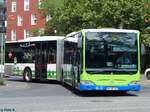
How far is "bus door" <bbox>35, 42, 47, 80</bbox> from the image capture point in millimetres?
34562

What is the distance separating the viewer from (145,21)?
5209 cm

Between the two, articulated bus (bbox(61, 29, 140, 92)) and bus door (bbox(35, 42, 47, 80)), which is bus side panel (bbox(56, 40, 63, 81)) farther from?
articulated bus (bbox(61, 29, 140, 92))

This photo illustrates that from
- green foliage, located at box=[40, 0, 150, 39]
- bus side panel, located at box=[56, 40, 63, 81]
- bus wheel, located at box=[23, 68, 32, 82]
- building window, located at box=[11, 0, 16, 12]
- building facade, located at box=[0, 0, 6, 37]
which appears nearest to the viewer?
bus side panel, located at box=[56, 40, 63, 81]

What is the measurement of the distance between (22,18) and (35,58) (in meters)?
65.0

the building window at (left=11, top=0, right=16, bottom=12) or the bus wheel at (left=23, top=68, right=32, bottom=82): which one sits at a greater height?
the building window at (left=11, top=0, right=16, bottom=12)

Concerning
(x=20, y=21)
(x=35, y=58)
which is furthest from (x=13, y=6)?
(x=35, y=58)

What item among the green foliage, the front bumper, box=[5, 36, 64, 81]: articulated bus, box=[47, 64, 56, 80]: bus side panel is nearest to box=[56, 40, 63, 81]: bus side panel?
box=[5, 36, 64, 81]: articulated bus

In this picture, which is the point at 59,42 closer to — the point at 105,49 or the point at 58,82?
the point at 58,82

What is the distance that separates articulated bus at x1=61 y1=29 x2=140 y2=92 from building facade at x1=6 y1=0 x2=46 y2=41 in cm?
7220

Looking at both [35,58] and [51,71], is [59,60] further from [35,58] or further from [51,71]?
[35,58]

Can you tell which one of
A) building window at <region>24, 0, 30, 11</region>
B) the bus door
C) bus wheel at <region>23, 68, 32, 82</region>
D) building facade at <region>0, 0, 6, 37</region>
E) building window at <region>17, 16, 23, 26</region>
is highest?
building window at <region>24, 0, 30, 11</region>

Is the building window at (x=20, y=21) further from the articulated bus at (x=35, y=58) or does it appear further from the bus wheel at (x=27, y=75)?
the bus wheel at (x=27, y=75)

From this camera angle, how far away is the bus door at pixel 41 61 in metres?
34.6

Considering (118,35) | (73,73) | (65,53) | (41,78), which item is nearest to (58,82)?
(41,78)
